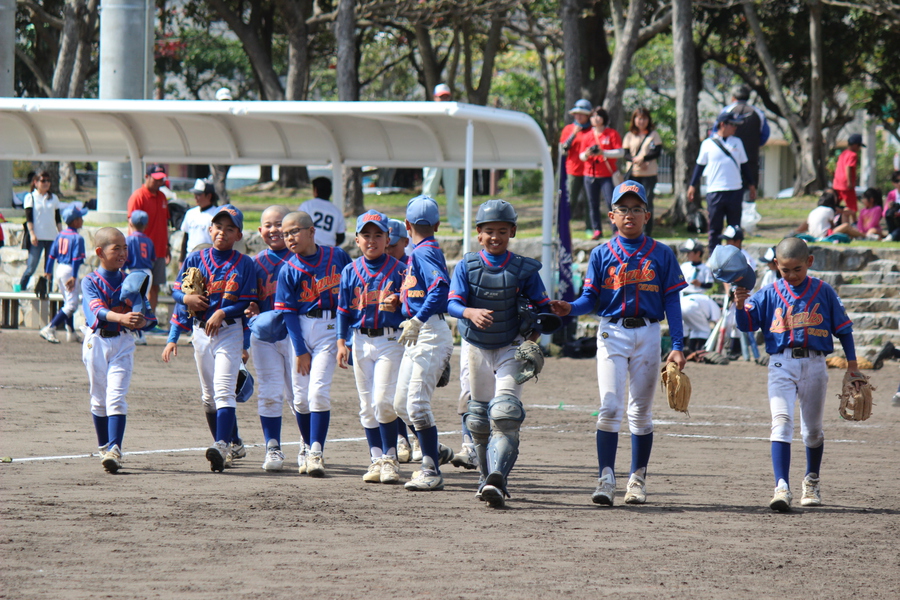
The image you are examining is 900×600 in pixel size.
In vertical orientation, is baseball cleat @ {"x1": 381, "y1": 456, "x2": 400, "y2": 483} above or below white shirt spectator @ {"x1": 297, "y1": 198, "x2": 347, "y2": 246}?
below

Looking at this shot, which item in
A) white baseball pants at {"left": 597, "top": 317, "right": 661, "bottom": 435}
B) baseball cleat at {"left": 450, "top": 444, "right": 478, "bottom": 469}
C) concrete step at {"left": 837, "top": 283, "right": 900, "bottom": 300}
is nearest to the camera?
white baseball pants at {"left": 597, "top": 317, "right": 661, "bottom": 435}

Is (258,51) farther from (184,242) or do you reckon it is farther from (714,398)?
(714,398)

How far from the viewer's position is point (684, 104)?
59.4 ft

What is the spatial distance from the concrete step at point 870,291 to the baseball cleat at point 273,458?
10.1 metres

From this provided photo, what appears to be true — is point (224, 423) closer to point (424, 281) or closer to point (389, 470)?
point (389, 470)

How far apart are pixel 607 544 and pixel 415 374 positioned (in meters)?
1.87

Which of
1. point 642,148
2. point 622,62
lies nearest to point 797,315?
point 642,148

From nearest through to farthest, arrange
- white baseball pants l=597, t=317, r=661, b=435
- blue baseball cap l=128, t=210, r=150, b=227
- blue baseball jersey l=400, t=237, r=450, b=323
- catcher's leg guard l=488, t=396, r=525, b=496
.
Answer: catcher's leg guard l=488, t=396, r=525, b=496 < white baseball pants l=597, t=317, r=661, b=435 < blue baseball jersey l=400, t=237, r=450, b=323 < blue baseball cap l=128, t=210, r=150, b=227

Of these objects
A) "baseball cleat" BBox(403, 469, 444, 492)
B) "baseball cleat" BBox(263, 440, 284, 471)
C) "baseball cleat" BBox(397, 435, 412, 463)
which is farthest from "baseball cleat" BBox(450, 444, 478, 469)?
"baseball cleat" BBox(263, 440, 284, 471)

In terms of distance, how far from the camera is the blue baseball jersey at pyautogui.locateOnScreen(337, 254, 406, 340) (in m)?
6.86

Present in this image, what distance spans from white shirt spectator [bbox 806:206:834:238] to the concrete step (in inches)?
72.7

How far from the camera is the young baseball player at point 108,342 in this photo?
7180 mm

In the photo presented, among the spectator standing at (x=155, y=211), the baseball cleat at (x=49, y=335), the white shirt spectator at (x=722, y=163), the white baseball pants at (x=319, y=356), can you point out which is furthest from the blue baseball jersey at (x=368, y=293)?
the baseball cleat at (x=49, y=335)

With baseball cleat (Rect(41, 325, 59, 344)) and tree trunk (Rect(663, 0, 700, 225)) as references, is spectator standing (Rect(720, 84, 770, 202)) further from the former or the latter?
baseball cleat (Rect(41, 325, 59, 344))
